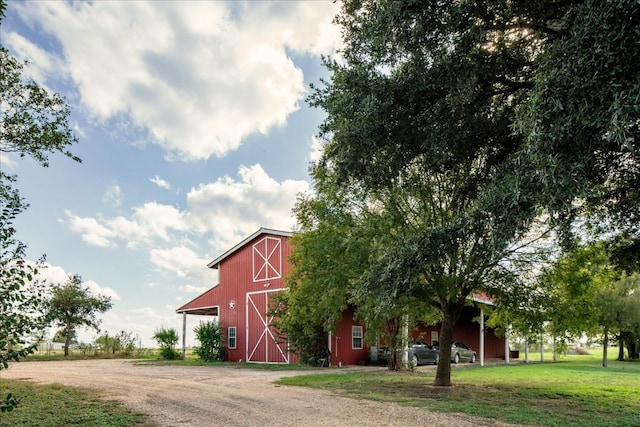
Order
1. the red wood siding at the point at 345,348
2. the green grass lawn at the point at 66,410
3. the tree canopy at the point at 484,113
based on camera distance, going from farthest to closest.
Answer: the red wood siding at the point at 345,348 < the green grass lawn at the point at 66,410 < the tree canopy at the point at 484,113

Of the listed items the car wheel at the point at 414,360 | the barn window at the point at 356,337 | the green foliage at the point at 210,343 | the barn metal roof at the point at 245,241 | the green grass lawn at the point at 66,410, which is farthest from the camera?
the green foliage at the point at 210,343

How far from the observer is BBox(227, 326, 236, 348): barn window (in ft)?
95.6

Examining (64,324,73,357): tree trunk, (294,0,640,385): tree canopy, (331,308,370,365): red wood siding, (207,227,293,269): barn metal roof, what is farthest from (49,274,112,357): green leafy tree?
(294,0,640,385): tree canopy

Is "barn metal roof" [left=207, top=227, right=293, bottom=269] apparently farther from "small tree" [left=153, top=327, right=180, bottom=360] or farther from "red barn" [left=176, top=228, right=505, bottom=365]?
"small tree" [left=153, top=327, right=180, bottom=360]

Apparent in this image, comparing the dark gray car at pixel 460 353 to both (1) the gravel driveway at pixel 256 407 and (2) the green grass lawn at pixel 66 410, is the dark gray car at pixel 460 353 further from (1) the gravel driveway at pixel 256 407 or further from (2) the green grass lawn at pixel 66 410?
(2) the green grass lawn at pixel 66 410

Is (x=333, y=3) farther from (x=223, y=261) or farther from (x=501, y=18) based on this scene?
(x=223, y=261)

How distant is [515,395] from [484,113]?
743 cm

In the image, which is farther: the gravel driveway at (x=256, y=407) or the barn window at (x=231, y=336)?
the barn window at (x=231, y=336)

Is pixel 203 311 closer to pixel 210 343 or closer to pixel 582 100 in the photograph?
pixel 210 343

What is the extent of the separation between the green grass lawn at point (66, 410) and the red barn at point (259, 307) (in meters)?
13.3

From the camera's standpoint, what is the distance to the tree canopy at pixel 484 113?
6664 mm

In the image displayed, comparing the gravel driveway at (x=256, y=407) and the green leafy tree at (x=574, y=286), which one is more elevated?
the green leafy tree at (x=574, y=286)

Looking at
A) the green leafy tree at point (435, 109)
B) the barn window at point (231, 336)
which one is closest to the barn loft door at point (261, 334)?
the barn window at point (231, 336)

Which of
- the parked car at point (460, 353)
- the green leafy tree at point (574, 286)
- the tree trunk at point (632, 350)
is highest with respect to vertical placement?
the green leafy tree at point (574, 286)
